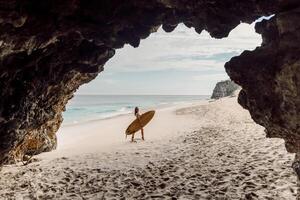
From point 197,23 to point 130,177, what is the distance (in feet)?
22.0

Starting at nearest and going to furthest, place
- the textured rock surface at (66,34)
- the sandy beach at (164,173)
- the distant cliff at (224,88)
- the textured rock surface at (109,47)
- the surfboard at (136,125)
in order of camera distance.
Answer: the textured rock surface at (109,47) < the textured rock surface at (66,34) < the sandy beach at (164,173) < the surfboard at (136,125) < the distant cliff at (224,88)

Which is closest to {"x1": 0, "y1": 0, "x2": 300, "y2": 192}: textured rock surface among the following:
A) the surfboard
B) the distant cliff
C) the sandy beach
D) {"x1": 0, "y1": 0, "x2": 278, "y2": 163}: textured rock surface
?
{"x1": 0, "y1": 0, "x2": 278, "y2": 163}: textured rock surface

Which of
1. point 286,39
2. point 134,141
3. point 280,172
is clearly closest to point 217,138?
point 134,141

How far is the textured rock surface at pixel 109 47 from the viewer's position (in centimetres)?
849

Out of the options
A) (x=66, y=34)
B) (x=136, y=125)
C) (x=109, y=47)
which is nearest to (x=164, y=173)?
(x=109, y=47)

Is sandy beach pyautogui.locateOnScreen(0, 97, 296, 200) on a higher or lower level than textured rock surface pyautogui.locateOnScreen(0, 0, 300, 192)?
lower

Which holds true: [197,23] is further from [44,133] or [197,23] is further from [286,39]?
[44,133]

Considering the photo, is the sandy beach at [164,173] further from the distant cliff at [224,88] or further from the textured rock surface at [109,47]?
the distant cliff at [224,88]

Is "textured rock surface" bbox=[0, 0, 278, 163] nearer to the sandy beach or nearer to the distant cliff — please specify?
the sandy beach

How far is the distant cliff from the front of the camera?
77500 millimetres

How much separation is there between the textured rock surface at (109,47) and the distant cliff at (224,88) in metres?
65.4

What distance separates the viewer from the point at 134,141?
23.4 meters

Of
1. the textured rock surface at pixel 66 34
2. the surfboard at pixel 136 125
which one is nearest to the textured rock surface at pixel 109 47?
the textured rock surface at pixel 66 34

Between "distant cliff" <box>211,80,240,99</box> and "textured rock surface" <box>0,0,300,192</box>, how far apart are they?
65.4 metres
